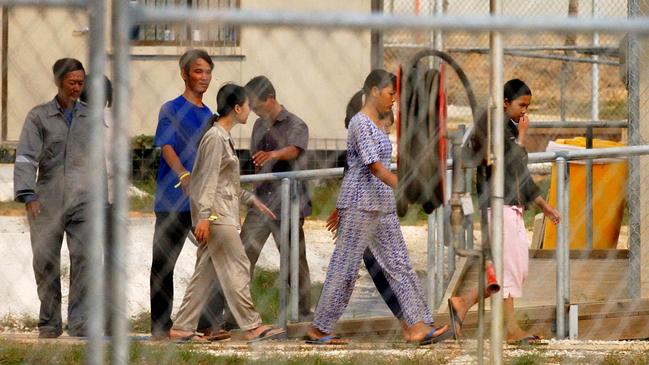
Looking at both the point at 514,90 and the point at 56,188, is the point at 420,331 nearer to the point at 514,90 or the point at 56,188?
the point at 514,90

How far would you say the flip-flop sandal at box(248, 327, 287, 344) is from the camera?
22.3 feet

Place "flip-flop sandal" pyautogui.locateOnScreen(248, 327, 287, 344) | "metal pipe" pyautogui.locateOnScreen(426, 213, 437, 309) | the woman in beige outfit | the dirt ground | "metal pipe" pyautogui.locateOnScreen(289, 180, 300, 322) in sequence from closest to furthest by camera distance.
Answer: the dirt ground < the woman in beige outfit < "flip-flop sandal" pyautogui.locateOnScreen(248, 327, 287, 344) < "metal pipe" pyautogui.locateOnScreen(289, 180, 300, 322) < "metal pipe" pyautogui.locateOnScreen(426, 213, 437, 309)

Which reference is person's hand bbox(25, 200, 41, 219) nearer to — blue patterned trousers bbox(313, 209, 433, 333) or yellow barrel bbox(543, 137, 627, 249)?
blue patterned trousers bbox(313, 209, 433, 333)

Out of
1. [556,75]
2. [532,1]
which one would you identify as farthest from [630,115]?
[556,75]

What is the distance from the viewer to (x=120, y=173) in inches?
168

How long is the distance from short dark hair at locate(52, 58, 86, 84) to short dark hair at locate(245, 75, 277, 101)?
756 millimetres

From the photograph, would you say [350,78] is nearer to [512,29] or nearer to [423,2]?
[512,29]

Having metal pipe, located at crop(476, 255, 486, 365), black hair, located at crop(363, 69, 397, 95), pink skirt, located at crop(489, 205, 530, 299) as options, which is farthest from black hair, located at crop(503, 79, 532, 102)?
metal pipe, located at crop(476, 255, 486, 365)

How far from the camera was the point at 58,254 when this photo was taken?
553 centimetres

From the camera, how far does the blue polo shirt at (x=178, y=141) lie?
544cm

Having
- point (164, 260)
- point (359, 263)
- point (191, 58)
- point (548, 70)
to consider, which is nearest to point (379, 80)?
point (359, 263)

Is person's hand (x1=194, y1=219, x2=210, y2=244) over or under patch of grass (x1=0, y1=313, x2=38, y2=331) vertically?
over

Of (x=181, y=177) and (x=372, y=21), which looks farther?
(x=181, y=177)

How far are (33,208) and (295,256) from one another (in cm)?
270
